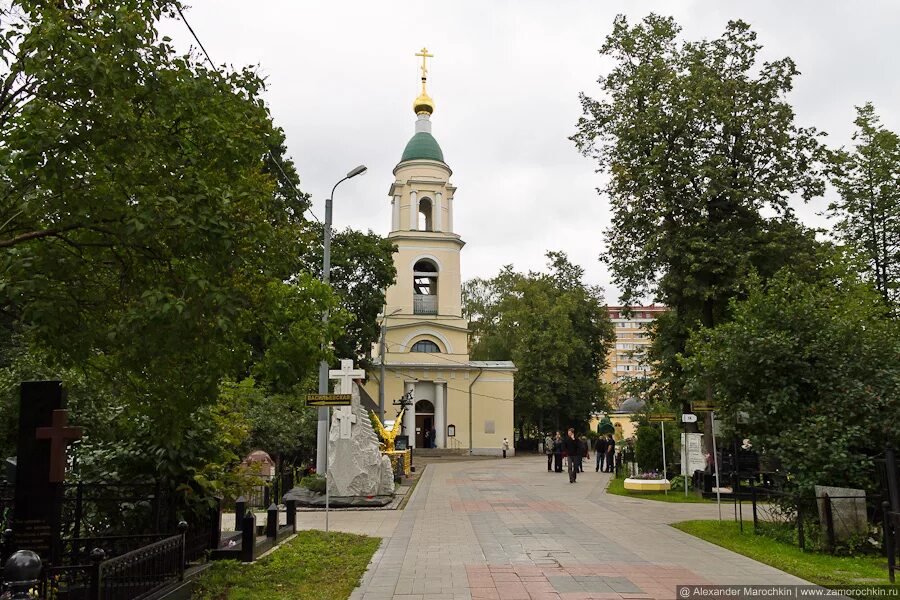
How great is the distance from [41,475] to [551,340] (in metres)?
45.5

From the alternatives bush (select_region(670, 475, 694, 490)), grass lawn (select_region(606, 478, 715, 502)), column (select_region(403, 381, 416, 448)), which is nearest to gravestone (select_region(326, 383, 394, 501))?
grass lawn (select_region(606, 478, 715, 502))

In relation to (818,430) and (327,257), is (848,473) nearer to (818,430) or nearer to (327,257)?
(818,430)

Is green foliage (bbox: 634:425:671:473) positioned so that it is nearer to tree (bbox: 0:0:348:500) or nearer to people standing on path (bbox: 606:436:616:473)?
people standing on path (bbox: 606:436:616:473)

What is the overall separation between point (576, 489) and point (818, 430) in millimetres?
11316

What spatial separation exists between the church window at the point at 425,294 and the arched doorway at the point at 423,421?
5616 millimetres

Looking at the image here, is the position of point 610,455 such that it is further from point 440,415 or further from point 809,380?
point 809,380

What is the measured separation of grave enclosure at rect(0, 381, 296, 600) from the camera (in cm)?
688

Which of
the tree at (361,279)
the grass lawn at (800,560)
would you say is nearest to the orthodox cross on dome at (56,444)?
the grass lawn at (800,560)

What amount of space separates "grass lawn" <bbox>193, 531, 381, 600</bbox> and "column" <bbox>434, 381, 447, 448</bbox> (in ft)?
113

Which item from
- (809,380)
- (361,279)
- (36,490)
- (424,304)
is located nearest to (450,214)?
(424,304)

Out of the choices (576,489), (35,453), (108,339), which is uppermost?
(108,339)

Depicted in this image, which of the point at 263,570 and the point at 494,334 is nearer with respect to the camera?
the point at 263,570

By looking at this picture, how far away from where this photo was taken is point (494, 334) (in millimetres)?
62375

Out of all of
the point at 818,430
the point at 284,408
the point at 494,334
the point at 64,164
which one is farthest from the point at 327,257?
the point at 494,334
